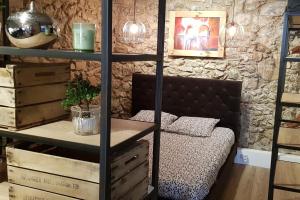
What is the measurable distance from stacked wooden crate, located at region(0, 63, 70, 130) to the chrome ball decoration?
0.13 metres

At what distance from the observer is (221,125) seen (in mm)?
4480

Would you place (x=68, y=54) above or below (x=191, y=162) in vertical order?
Answer: above

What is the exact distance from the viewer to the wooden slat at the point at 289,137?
2.84m

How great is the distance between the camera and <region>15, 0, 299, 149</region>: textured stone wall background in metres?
4.28

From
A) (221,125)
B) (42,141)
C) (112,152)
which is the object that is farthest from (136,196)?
(221,125)

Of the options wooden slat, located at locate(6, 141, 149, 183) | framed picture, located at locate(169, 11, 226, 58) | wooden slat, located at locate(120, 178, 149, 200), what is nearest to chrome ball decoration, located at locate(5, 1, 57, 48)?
wooden slat, located at locate(6, 141, 149, 183)

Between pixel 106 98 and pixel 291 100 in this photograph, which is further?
pixel 291 100

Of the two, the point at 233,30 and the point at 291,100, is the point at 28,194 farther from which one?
the point at 233,30

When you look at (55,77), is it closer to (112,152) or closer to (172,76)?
(112,152)

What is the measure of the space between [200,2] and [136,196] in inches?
134

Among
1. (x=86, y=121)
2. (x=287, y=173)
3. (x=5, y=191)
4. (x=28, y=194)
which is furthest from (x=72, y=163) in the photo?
(x=287, y=173)

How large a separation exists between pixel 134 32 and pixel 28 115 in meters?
3.14

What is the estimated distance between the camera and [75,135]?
1542 mm

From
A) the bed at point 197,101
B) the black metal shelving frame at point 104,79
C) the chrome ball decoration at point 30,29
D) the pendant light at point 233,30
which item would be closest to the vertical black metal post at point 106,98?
the black metal shelving frame at point 104,79
